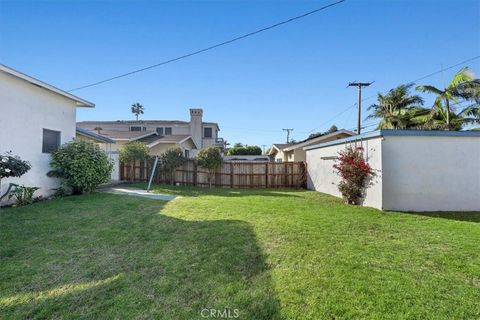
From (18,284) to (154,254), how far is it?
1.70 m

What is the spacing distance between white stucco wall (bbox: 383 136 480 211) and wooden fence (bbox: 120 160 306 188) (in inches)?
327

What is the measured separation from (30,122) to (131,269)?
8.01 meters

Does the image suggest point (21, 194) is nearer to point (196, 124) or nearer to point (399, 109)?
point (196, 124)

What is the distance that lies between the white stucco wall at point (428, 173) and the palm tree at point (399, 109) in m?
11.3

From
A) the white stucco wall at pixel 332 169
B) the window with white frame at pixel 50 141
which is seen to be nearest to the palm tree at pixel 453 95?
the white stucco wall at pixel 332 169

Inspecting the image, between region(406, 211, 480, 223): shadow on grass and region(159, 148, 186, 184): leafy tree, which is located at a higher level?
region(159, 148, 186, 184): leafy tree

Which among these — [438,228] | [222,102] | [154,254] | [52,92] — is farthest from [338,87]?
[154,254]

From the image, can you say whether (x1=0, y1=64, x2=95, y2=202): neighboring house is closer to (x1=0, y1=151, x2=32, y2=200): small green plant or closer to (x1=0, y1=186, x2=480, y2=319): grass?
(x1=0, y1=151, x2=32, y2=200): small green plant

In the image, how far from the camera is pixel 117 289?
3.19 metres

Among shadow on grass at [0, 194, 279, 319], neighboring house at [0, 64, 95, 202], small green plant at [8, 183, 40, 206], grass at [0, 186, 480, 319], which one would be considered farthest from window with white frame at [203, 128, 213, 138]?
shadow on grass at [0, 194, 279, 319]

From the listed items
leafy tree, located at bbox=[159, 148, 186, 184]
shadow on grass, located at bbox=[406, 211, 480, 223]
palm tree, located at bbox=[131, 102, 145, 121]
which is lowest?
shadow on grass, located at bbox=[406, 211, 480, 223]

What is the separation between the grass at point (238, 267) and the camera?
279 centimetres

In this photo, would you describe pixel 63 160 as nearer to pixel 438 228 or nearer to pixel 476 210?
pixel 438 228

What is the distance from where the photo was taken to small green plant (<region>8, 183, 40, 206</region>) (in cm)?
809
